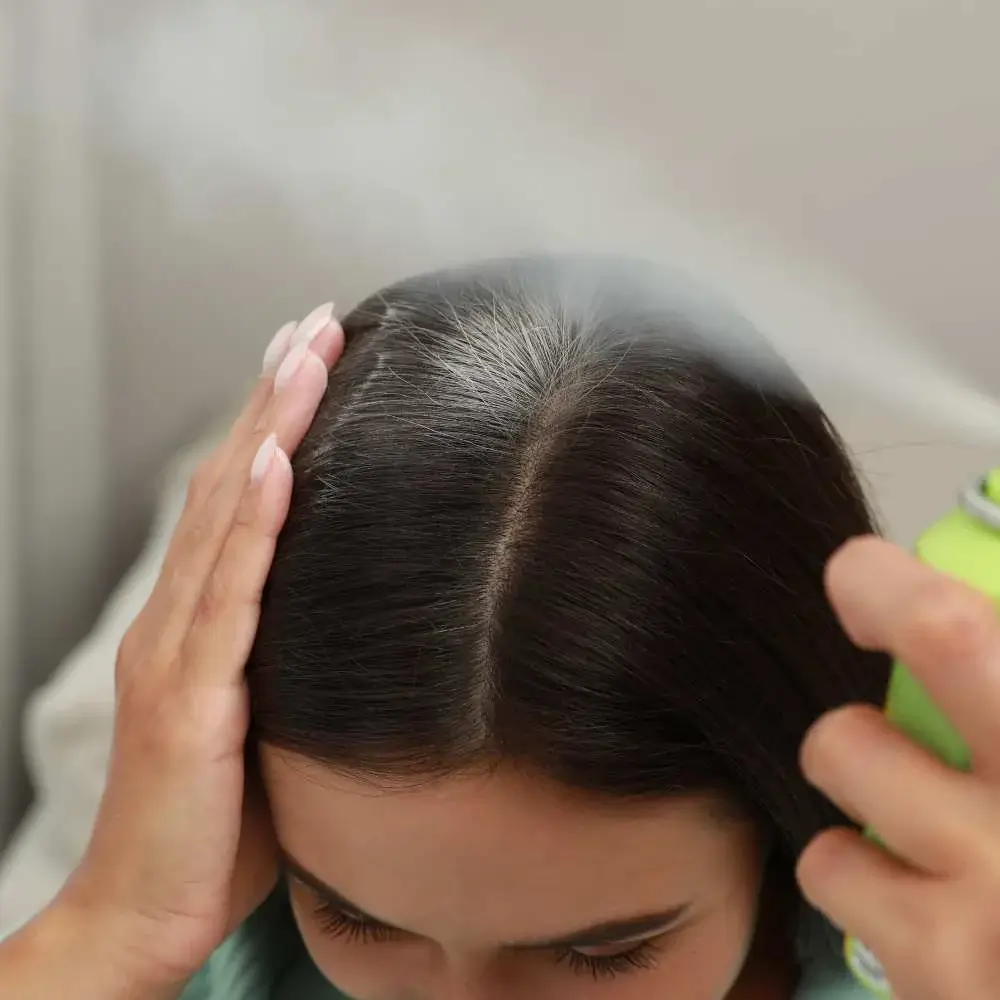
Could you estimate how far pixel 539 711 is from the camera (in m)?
0.48

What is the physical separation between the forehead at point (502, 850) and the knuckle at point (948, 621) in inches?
10.0

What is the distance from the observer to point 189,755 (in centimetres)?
53

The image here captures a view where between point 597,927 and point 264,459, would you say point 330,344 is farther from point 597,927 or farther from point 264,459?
point 597,927

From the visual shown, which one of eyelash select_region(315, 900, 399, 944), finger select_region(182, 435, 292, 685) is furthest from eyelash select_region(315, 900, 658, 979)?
finger select_region(182, 435, 292, 685)

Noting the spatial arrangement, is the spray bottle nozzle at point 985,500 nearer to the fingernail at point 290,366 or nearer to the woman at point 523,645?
the woman at point 523,645

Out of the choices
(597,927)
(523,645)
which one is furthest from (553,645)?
(597,927)

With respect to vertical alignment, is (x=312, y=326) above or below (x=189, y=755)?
above

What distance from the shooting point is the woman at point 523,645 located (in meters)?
0.48

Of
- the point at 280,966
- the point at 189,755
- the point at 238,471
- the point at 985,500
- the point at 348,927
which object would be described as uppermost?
the point at 985,500

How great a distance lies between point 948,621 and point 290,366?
0.39 meters

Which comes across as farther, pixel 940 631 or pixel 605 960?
pixel 605 960

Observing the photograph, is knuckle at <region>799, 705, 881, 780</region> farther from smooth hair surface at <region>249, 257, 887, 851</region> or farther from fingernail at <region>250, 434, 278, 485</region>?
fingernail at <region>250, 434, 278, 485</region>

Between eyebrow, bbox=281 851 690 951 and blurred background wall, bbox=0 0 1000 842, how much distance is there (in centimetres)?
25

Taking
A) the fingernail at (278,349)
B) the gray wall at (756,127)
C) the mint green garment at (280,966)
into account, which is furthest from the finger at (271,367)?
the mint green garment at (280,966)
